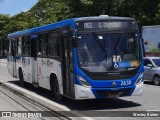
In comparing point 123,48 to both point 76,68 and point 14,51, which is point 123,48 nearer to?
point 76,68

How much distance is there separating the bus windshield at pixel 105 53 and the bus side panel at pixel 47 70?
1635 mm

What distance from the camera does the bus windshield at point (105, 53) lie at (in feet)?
39.4

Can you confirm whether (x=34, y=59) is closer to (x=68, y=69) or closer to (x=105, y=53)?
(x=68, y=69)

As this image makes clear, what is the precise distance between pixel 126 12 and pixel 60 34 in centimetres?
2957

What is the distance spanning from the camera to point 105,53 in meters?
12.1

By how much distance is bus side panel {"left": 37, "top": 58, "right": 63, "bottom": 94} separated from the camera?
13.6 meters

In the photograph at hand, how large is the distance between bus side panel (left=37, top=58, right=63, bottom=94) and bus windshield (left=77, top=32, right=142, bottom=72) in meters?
1.63

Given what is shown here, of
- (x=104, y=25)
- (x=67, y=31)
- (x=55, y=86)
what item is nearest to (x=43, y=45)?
(x=55, y=86)

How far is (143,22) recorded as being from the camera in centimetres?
3981

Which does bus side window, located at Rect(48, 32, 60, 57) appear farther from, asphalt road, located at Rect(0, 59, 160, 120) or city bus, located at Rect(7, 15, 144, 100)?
asphalt road, located at Rect(0, 59, 160, 120)

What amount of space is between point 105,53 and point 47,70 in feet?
11.8

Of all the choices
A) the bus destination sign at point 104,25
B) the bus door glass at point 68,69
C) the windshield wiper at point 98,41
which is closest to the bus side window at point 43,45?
the bus door glass at point 68,69

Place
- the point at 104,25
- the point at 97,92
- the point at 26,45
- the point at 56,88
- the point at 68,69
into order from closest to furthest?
the point at 97,92
the point at 104,25
the point at 68,69
the point at 56,88
the point at 26,45

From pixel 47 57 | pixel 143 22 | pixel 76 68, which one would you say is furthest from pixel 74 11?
pixel 76 68
